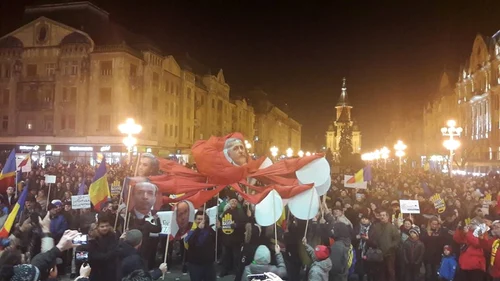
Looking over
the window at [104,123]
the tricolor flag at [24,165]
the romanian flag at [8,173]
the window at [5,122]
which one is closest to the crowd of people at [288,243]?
the romanian flag at [8,173]

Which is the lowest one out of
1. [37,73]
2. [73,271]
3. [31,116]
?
[73,271]

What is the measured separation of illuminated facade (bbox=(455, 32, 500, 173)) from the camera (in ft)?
175

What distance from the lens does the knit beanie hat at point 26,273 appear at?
5.28 m

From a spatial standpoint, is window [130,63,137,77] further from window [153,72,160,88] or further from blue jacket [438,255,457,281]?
blue jacket [438,255,457,281]

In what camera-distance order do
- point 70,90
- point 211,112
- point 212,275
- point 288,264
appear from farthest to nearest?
A: point 211,112 → point 70,90 → point 288,264 → point 212,275

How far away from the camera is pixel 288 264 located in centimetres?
1121

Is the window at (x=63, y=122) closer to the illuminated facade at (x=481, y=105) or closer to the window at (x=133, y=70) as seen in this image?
the window at (x=133, y=70)

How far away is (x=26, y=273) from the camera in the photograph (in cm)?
532

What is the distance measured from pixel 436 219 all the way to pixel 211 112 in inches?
2269

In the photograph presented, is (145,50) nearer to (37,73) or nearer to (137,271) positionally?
(37,73)

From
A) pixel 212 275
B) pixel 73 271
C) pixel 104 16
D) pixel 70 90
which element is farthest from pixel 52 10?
pixel 212 275

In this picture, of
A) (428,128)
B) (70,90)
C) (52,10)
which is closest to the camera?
(70,90)

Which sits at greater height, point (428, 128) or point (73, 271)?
point (428, 128)

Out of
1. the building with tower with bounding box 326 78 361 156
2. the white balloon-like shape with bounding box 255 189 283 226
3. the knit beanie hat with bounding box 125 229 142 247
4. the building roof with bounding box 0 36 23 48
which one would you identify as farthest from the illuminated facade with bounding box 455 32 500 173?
the building with tower with bounding box 326 78 361 156
